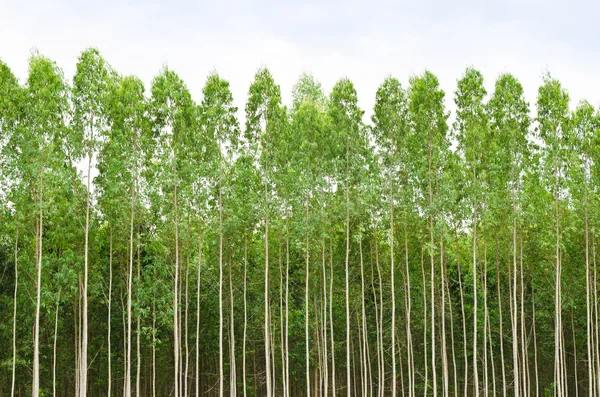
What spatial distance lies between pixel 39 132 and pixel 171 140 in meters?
4.09

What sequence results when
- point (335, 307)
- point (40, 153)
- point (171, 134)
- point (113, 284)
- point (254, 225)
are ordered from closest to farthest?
1. point (40, 153)
2. point (171, 134)
3. point (254, 225)
4. point (113, 284)
5. point (335, 307)

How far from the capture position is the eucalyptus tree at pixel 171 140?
19.4 m

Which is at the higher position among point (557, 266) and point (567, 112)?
point (567, 112)

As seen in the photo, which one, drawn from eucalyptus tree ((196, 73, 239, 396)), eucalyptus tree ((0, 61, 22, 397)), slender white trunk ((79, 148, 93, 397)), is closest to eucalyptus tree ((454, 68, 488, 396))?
eucalyptus tree ((196, 73, 239, 396))

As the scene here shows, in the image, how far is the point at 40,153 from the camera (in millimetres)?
17281

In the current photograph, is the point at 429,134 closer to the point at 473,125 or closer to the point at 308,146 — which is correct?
the point at 473,125

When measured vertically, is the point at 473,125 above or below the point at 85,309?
above

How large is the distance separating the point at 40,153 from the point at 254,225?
736 cm

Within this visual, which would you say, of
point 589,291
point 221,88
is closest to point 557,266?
point 589,291

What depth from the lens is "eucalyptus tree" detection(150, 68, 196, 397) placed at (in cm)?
1941

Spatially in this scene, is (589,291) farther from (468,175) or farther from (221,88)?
(221,88)

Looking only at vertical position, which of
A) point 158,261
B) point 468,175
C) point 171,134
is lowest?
point 158,261

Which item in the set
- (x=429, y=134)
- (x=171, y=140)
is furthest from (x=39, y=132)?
(x=429, y=134)

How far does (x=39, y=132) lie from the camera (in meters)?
17.3
